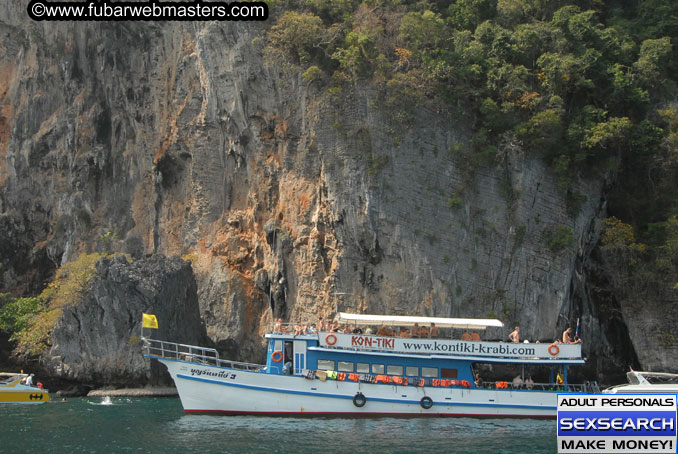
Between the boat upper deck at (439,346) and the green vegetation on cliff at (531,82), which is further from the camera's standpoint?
the green vegetation on cliff at (531,82)

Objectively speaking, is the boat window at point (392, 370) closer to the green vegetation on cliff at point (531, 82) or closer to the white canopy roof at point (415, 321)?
the white canopy roof at point (415, 321)

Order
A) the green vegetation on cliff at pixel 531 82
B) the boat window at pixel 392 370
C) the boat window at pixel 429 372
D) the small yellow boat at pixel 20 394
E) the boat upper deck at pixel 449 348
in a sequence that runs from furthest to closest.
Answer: the green vegetation on cliff at pixel 531 82
the small yellow boat at pixel 20 394
the boat window at pixel 429 372
the boat window at pixel 392 370
the boat upper deck at pixel 449 348

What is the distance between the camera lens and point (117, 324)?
124 ft

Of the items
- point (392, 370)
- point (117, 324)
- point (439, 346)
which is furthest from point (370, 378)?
point (117, 324)

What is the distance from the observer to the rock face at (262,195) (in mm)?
35188

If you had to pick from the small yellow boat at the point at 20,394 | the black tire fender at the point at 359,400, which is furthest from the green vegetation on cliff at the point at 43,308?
the black tire fender at the point at 359,400

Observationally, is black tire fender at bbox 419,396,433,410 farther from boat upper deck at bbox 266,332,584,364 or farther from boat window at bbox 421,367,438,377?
boat upper deck at bbox 266,332,584,364

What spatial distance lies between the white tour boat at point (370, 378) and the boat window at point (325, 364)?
4 cm

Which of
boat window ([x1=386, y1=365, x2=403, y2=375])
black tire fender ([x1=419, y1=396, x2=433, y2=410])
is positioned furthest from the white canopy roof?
black tire fender ([x1=419, y1=396, x2=433, y2=410])

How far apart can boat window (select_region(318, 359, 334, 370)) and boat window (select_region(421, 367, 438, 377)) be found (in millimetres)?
3428

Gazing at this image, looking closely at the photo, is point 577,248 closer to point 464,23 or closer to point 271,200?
point 464,23

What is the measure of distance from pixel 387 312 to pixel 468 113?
34.2ft

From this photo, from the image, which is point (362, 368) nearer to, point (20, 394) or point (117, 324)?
point (117, 324)

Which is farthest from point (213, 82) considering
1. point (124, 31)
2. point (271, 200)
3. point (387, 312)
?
point (387, 312)
